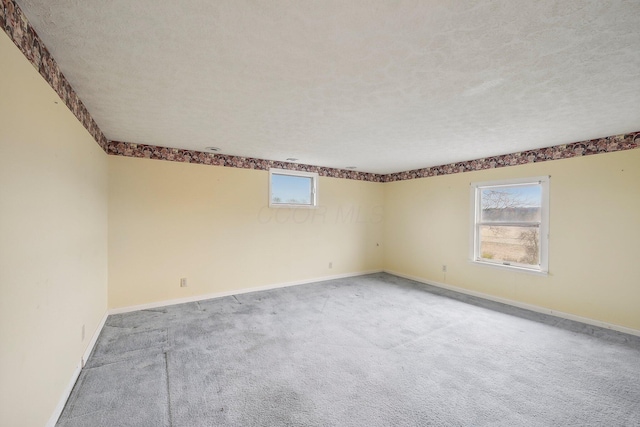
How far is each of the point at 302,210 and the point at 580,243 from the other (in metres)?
4.15

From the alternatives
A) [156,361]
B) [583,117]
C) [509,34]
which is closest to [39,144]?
[156,361]

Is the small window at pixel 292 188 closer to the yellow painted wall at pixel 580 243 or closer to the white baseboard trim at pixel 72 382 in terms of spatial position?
the yellow painted wall at pixel 580 243

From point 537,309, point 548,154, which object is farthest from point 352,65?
point 537,309

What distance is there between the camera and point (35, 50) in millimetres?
1438

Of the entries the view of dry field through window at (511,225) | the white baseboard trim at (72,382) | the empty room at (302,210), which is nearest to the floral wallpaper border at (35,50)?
the empty room at (302,210)

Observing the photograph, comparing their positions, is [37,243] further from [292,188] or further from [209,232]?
[292,188]

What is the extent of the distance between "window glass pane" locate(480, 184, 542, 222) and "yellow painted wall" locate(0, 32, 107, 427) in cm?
531

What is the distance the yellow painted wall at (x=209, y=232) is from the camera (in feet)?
11.9

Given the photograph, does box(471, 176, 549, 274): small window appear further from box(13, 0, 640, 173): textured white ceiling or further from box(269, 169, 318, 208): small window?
box(269, 169, 318, 208): small window

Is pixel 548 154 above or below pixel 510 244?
above

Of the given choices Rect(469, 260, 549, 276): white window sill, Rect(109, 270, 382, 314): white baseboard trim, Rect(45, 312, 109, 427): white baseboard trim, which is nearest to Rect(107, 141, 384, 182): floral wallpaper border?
Rect(109, 270, 382, 314): white baseboard trim

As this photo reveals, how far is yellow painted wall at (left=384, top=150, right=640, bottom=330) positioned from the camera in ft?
10.1

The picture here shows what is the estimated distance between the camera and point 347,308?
12.6 ft

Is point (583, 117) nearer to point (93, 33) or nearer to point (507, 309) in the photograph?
point (507, 309)
